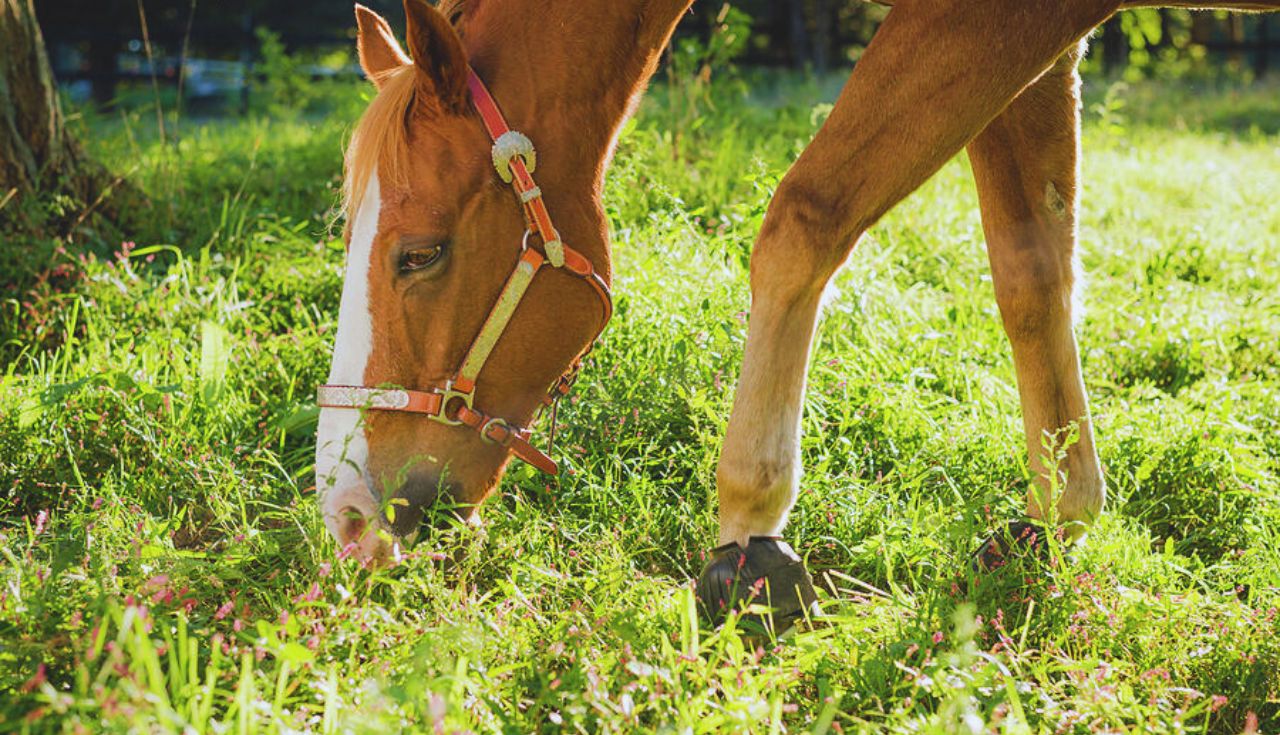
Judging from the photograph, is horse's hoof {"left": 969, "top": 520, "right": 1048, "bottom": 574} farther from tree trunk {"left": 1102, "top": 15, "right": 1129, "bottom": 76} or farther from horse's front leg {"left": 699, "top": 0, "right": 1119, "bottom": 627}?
tree trunk {"left": 1102, "top": 15, "right": 1129, "bottom": 76}

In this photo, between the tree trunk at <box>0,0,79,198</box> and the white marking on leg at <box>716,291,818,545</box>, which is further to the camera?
the tree trunk at <box>0,0,79,198</box>

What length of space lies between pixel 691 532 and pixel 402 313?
85 centimetres

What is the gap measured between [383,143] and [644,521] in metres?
1.05

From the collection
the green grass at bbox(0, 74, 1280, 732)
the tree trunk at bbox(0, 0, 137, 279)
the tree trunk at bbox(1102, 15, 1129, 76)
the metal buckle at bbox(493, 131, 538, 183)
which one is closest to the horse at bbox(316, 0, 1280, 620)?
the metal buckle at bbox(493, 131, 538, 183)

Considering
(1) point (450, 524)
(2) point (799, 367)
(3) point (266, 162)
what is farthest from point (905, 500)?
(3) point (266, 162)

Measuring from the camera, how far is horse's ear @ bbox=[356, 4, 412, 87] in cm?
225

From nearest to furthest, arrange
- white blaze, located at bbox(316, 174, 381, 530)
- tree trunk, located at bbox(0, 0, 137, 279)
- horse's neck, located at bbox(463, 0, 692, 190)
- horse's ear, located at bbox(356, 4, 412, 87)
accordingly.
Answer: white blaze, located at bbox(316, 174, 381, 530) < horse's neck, located at bbox(463, 0, 692, 190) < horse's ear, located at bbox(356, 4, 412, 87) < tree trunk, located at bbox(0, 0, 137, 279)

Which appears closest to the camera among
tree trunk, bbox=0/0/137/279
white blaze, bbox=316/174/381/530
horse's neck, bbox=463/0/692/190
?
white blaze, bbox=316/174/381/530

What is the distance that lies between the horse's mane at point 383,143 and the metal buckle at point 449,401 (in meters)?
0.39

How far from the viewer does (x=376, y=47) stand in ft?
7.47

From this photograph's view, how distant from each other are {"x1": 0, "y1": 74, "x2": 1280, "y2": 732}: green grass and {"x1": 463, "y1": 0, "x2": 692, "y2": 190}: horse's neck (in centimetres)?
77

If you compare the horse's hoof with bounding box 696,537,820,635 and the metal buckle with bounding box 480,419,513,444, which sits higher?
the metal buckle with bounding box 480,419,513,444

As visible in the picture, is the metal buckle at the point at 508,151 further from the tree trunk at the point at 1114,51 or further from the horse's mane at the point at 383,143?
the tree trunk at the point at 1114,51

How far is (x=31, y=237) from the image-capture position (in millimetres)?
3523
